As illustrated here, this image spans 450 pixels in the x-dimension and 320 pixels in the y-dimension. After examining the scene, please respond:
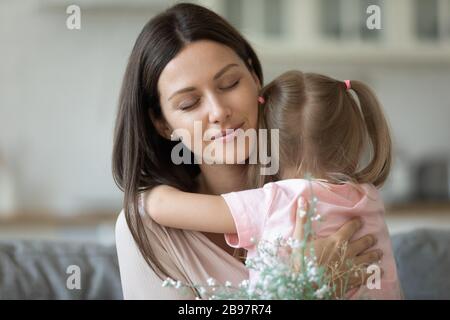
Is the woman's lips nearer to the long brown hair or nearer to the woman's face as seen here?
the woman's face

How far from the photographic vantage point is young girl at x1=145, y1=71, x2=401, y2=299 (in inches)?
33.3

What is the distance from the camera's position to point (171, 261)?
93 centimetres

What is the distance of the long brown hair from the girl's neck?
0.12 feet

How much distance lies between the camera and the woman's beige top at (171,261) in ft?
3.00

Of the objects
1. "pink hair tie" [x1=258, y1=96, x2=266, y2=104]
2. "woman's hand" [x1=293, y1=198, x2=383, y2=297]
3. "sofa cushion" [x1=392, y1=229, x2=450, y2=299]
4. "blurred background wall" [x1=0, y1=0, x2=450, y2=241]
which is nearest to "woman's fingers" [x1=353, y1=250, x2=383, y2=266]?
"woman's hand" [x1=293, y1=198, x2=383, y2=297]

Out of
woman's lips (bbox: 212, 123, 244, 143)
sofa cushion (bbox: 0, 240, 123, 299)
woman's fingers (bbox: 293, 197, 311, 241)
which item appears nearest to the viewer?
woman's fingers (bbox: 293, 197, 311, 241)

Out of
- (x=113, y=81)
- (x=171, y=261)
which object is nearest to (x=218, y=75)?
(x=171, y=261)

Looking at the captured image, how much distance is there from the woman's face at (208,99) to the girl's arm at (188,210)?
0.08 m

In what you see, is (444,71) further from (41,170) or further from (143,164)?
(143,164)

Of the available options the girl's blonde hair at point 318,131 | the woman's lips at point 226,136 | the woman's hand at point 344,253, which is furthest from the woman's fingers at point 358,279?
the woman's lips at point 226,136

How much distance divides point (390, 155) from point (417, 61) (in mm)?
1819

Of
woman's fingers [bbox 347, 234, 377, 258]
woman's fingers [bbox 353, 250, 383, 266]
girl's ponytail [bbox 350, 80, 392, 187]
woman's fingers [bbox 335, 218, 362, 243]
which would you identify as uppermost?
girl's ponytail [bbox 350, 80, 392, 187]

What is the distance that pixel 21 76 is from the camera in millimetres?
2686
